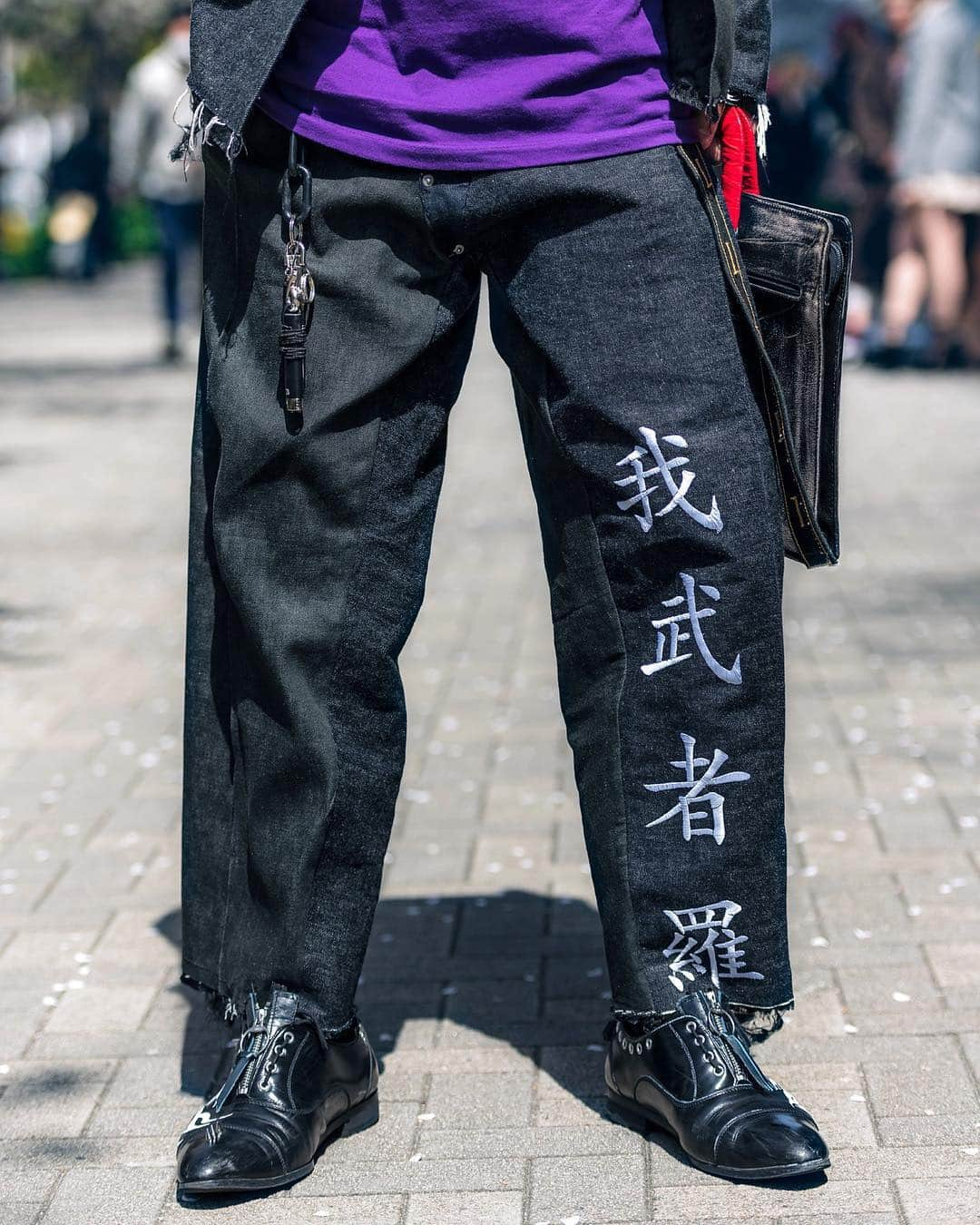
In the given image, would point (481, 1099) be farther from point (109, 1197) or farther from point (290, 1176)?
point (109, 1197)

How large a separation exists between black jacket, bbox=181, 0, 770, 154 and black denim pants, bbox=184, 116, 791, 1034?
7 cm

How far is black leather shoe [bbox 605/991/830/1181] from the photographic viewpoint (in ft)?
7.32

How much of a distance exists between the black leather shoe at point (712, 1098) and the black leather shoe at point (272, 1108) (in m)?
0.37

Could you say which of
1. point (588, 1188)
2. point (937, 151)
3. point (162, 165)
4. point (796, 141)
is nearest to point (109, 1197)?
point (588, 1188)

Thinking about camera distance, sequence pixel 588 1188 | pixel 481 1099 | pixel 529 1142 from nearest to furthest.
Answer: pixel 588 1188 → pixel 529 1142 → pixel 481 1099

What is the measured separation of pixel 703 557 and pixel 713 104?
0.53m

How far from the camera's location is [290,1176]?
227 centimetres

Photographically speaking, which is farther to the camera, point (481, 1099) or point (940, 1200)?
point (481, 1099)

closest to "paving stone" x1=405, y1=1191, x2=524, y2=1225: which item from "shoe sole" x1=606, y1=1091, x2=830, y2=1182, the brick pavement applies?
the brick pavement

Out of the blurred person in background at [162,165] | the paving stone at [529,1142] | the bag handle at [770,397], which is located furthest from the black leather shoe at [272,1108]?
the blurred person in background at [162,165]

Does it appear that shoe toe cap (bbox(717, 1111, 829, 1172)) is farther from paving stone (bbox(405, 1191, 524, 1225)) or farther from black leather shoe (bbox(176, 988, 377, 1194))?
black leather shoe (bbox(176, 988, 377, 1194))

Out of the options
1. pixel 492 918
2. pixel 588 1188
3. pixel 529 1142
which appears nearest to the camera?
pixel 588 1188

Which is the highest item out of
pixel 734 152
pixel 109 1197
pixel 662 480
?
pixel 734 152

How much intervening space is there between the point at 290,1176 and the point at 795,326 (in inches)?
47.7
